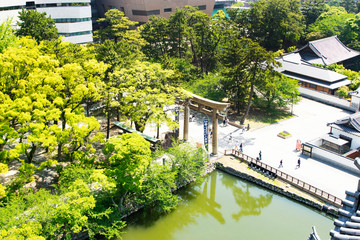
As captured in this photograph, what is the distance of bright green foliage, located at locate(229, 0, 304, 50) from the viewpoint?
6031cm

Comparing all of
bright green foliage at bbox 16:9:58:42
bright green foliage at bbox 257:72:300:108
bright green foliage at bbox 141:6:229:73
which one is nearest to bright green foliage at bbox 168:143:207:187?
bright green foliage at bbox 257:72:300:108

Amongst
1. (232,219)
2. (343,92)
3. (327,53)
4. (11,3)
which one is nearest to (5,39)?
(11,3)

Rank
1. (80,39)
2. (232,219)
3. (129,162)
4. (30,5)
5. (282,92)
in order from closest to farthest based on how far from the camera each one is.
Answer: (129,162), (232,219), (282,92), (30,5), (80,39)

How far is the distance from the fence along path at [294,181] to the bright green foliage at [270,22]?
34753mm

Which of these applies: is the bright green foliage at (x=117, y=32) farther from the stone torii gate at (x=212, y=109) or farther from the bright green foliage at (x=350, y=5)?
the bright green foliage at (x=350, y=5)

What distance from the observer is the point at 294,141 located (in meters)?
34.9

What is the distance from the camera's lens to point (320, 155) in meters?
31.5

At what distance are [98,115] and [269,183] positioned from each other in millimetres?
20607

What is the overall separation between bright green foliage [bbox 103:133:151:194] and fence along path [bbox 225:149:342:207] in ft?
37.0

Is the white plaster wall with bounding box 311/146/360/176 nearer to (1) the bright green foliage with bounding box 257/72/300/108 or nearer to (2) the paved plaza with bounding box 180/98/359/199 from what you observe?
(2) the paved plaza with bounding box 180/98/359/199

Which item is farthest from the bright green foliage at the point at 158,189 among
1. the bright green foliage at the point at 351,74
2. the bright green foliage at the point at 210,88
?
the bright green foliage at the point at 351,74

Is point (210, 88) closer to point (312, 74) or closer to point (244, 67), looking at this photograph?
point (244, 67)

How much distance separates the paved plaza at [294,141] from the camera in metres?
28.2

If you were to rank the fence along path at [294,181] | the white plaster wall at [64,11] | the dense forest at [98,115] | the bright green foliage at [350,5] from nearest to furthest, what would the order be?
the dense forest at [98,115] → the fence along path at [294,181] → the white plaster wall at [64,11] → the bright green foliage at [350,5]
